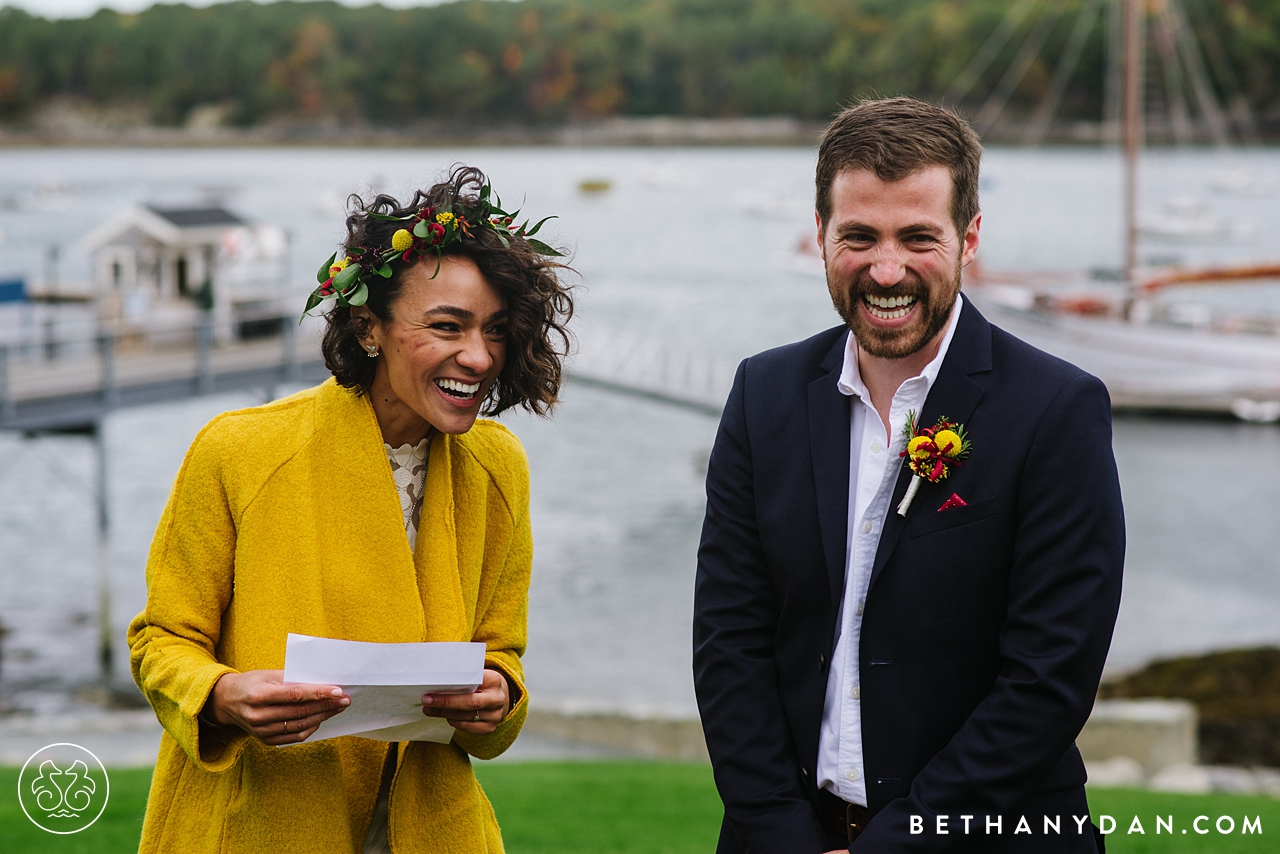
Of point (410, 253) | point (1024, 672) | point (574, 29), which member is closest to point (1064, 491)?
point (1024, 672)

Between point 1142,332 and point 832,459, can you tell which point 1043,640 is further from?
point 1142,332

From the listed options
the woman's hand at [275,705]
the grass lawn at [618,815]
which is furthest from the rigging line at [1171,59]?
the woman's hand at [275,705]

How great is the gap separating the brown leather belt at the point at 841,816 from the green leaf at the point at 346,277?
1352mm

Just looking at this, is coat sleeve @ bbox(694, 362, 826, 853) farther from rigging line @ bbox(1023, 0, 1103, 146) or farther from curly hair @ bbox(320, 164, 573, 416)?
rigging line @ bbox(1023, 0, 1103, 146)

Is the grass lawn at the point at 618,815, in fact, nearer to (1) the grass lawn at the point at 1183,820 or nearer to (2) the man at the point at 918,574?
(1) the grass lawn at the point at 1183,820

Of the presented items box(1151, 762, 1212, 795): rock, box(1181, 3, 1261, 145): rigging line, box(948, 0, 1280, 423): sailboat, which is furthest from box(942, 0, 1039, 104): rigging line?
box(1151, 762, 1212, 795): rock

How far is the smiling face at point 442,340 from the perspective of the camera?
8.12 feet

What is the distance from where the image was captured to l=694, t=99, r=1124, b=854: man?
2328mm

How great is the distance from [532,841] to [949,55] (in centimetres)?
9173

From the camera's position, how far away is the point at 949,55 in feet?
297

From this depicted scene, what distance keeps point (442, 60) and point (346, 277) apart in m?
124

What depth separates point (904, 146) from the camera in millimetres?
2352

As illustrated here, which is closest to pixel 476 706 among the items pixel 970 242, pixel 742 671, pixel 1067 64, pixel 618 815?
pixel 742 671

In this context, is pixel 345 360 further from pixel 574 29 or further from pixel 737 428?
pixel 574 29
